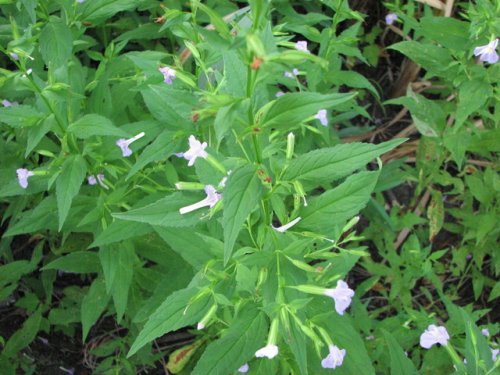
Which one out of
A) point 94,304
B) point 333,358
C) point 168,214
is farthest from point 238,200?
point 94,304

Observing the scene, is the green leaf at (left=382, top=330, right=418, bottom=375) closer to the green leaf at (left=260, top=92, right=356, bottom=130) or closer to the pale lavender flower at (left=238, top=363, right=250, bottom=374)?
the pale lavender flower at (left=238, top=363, right=250, bottom=374)

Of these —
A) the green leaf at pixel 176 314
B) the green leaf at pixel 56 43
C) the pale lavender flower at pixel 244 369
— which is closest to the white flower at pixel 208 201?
the green leaf at pixel 176 314

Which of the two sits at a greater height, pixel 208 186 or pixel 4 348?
pixel 208 186

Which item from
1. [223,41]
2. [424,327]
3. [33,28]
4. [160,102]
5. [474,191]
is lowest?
[424,327]

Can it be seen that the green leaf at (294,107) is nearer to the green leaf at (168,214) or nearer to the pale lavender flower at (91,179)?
the green leaf at (168,214)

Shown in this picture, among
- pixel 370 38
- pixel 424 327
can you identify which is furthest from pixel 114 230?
pixel 370 38

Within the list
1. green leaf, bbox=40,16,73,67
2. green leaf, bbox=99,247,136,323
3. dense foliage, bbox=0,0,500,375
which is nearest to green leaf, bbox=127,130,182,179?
dense foliage, bbox=0,0,500,375

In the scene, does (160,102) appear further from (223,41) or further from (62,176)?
(223,41)

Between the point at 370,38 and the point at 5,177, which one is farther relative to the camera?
the point at 370,38
